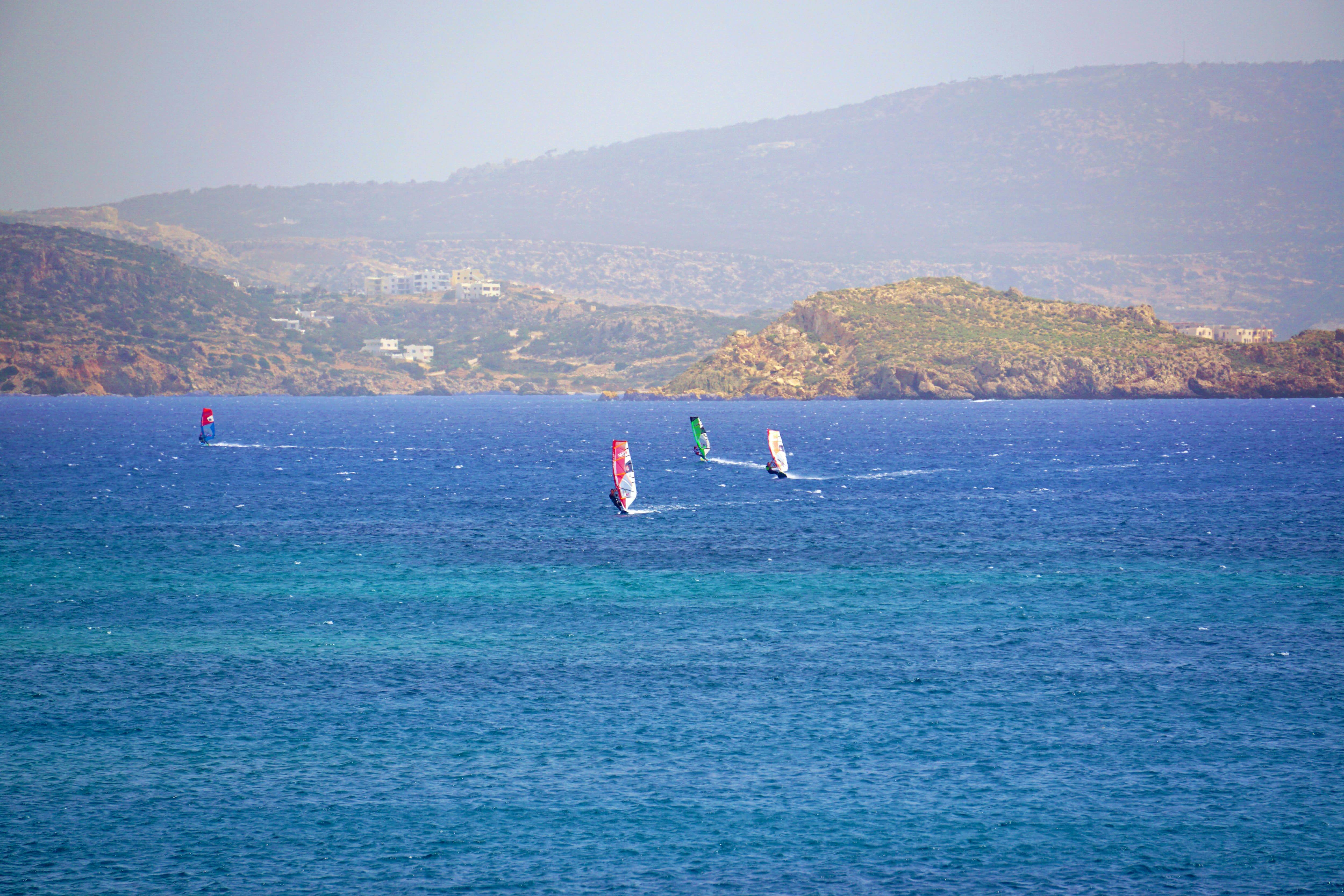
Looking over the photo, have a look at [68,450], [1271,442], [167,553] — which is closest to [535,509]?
[167,553]

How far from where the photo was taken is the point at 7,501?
97000 millimetres

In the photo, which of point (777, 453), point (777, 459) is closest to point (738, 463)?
point (777, 459)

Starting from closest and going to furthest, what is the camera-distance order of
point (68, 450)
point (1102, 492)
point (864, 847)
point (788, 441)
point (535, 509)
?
1. point (864, 847)
2. point (535, 509)
3. point (1102, 492)
4. point (68, 450)
5. point (788, 441)

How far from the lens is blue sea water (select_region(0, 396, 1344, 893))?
27.1 metres

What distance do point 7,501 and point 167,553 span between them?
3546 centimetres

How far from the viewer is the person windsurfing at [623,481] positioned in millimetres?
86062

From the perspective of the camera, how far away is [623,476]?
288 ft

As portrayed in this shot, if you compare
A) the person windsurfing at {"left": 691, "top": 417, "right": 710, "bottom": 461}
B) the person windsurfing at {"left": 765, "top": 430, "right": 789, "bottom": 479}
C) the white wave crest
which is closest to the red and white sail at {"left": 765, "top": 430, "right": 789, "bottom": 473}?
the person windsurfing at {"left": 765, "top": 430, "right": 789, "bottom": 479}

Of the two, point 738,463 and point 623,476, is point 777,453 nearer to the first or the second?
point 738,463

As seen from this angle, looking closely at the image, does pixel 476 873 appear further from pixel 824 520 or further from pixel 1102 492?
pixel 1102 492

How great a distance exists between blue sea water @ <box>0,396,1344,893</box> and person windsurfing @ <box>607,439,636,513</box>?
642 cm

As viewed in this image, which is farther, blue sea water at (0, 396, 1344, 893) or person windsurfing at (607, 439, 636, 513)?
person windsurfing at (607, 439, 636, 513)

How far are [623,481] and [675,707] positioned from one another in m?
50.1

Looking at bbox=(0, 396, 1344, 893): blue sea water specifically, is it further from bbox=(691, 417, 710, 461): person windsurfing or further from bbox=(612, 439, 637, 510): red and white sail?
bbox=(691, 417, 710, 461): person windsurfing
